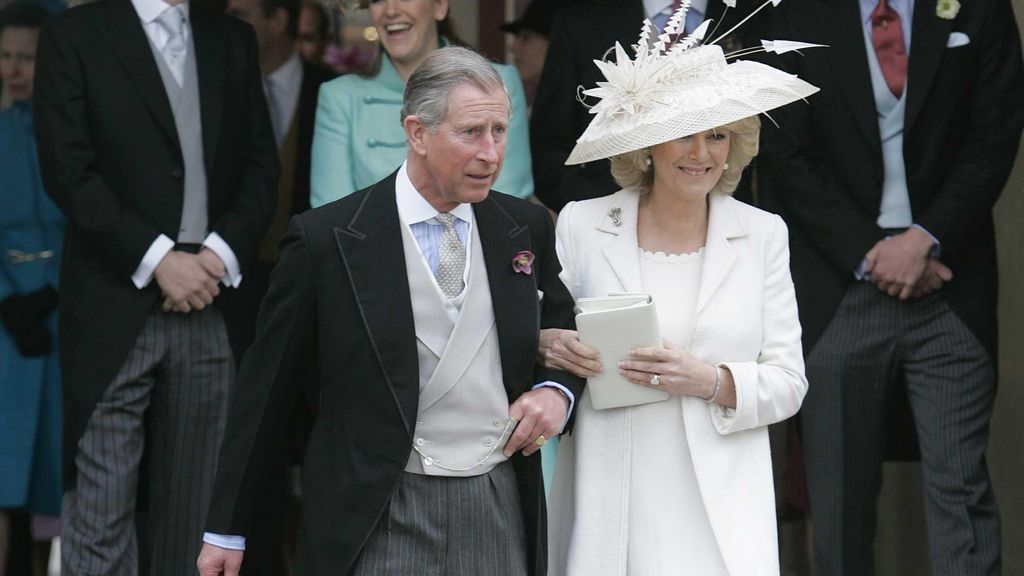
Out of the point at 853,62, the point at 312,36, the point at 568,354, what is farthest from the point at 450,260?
the point at 312,36

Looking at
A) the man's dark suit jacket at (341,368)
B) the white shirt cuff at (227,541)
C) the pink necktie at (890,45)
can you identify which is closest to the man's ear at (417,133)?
the man's dark suit jacket at (341,368)

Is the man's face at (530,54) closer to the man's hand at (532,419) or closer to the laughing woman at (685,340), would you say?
the laughing woman at (685,340)

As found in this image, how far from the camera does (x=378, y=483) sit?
3803 millimetres

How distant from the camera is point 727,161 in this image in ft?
14.6

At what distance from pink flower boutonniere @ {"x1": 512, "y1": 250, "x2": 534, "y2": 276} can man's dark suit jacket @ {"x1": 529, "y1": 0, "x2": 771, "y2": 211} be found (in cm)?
170

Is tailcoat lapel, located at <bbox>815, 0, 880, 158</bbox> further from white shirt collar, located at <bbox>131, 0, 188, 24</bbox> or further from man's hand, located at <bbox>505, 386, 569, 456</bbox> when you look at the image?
white shirt collar, located at <bbox>131, 0, 188, 24</bbox>

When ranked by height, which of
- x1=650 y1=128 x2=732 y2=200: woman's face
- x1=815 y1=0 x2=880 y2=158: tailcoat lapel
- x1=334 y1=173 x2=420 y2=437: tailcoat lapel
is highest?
x1=815 y1=0 x2=880 y2=158: tailcoat lapel

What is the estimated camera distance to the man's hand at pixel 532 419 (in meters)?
3.93

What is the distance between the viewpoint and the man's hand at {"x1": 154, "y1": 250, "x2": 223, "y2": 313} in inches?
216

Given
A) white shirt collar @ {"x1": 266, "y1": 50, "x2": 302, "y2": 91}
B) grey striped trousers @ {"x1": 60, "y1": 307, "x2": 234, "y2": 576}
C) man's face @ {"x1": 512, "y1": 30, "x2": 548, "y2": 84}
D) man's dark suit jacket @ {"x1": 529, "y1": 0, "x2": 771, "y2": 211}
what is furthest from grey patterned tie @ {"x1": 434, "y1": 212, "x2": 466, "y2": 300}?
man's face @ {"x1": 512, "y1": 30, "x2": 548, "y2": 84}

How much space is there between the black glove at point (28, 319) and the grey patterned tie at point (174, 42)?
104 centimetres

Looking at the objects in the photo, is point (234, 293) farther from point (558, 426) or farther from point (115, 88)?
point (558, 426)

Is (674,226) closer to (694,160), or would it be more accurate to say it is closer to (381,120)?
(694,160)

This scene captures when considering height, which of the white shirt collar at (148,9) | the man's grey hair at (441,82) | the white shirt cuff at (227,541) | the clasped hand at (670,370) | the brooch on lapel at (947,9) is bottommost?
the white shirt cuff at (227,541)
